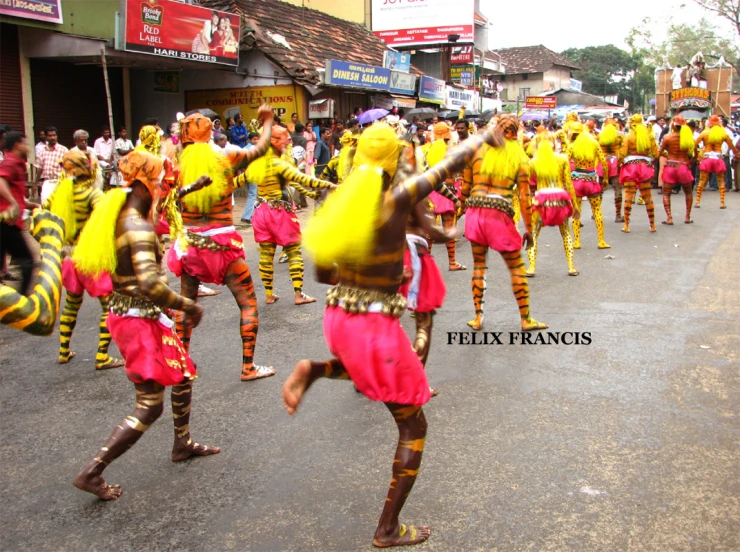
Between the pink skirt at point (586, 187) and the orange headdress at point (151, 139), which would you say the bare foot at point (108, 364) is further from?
the pink skirt at point (586, 187)

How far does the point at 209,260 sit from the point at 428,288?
5.77ft

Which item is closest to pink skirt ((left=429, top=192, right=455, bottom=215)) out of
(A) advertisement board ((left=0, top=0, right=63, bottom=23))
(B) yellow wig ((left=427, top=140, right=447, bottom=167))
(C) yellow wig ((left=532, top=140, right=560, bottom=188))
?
(B) yellow wig ((left=427, top=140, right=447, bottom=167))

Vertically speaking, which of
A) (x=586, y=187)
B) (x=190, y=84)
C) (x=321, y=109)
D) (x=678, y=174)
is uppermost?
(x=190, y=84)

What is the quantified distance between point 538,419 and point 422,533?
1.66 meters

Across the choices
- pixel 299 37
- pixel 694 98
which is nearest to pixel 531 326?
pixel 299 37

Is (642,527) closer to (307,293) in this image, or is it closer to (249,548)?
(249,548)

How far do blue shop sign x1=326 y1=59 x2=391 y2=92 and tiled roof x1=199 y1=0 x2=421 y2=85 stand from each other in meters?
0.49

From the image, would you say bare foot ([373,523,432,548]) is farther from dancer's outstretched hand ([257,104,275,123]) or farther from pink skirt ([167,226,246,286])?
dancer's outstretched hand ([257,104,275,123])

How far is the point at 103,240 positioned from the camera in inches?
143

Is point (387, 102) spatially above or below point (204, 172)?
above

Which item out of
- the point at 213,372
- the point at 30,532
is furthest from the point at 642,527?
the point at 213,372

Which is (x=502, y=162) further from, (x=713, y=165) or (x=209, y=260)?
(x=713, y=165)

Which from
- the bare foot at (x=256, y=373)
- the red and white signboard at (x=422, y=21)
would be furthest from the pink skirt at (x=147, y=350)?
the red and white signboard at (x=422, y=21)

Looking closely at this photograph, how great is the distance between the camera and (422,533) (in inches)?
131
